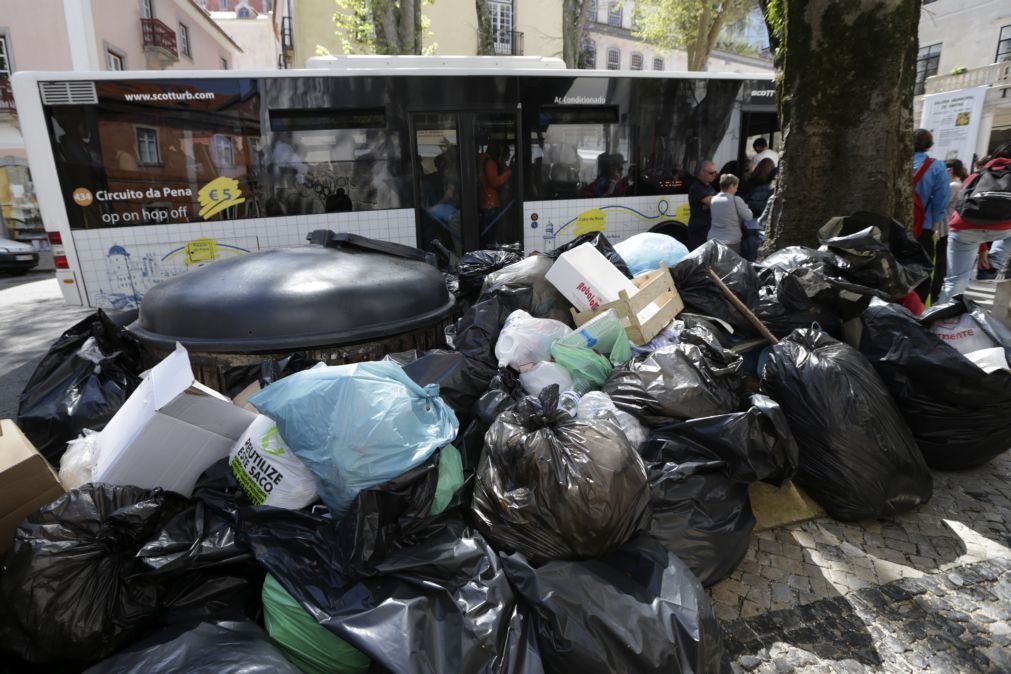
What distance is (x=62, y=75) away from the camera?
540 cm

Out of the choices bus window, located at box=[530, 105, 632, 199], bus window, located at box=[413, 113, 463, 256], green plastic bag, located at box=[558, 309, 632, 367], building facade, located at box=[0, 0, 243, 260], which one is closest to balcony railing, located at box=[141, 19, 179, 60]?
building facade, located at box=[0, 0, 243, 260]

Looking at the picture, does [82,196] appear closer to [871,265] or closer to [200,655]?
[200,655]

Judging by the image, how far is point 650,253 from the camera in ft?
12.7

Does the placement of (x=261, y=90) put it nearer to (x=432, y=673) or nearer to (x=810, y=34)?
(x=810, y=34)

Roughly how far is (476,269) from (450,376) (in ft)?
4.13

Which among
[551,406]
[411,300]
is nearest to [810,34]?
[411,300]

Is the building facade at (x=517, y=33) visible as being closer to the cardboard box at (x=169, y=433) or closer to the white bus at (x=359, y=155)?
the white bus at (x=359, y=155)

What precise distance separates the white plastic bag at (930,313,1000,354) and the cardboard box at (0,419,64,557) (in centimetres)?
353

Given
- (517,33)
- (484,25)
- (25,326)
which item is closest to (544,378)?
(25,326)

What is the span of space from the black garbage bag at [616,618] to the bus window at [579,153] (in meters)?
5.32

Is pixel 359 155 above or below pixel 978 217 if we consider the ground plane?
above

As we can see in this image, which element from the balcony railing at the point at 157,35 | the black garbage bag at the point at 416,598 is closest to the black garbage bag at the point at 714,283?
the black garbage bag at the point at 416,598

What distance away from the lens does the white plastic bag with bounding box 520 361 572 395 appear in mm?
2643

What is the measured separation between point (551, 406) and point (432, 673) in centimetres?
86
